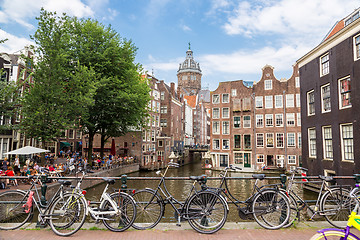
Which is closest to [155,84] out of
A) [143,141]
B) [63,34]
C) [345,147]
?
[143,141]

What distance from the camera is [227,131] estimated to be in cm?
3850

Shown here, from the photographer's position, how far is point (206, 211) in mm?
5023

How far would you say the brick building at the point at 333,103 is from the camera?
546 inches

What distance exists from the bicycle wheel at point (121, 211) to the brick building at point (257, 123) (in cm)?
3220

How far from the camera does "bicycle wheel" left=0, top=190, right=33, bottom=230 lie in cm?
523

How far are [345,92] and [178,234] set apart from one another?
47.4ft

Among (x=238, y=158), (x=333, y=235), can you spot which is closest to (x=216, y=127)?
(x=238, y=158)

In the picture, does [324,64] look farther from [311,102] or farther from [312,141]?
[312,141]

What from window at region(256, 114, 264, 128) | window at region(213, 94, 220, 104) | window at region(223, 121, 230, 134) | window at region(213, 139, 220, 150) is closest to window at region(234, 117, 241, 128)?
window at region(223, 121, 230, 134)

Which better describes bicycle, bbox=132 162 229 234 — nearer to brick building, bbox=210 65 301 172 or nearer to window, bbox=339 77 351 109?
window, bbox=339 77 351 109

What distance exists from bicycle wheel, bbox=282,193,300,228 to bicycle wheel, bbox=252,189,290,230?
106mm

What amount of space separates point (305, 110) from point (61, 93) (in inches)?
725

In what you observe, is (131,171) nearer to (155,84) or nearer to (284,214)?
(155,84)

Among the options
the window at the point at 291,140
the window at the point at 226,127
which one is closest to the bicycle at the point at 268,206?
the window at the point at 291,140
